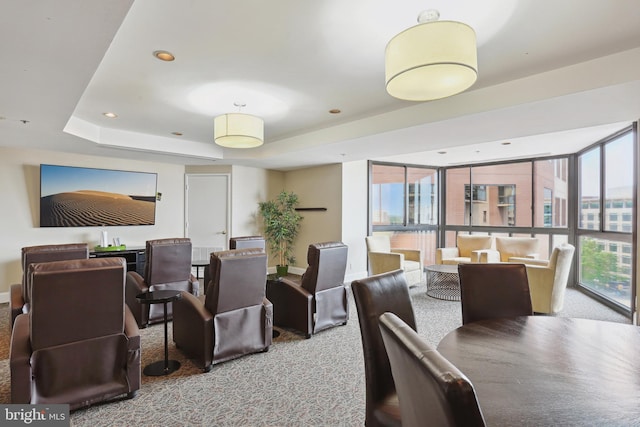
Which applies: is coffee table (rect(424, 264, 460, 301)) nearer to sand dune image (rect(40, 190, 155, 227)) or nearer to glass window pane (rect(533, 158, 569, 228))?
glass window pane (rect(533, 158, 569, 228))

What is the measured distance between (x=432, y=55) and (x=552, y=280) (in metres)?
3.62

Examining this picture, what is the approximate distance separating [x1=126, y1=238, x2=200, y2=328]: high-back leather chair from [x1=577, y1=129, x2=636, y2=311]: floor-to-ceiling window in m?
5.45

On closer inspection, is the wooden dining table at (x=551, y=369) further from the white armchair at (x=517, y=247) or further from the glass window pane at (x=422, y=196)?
the glass window pane at (x=422, y=196)

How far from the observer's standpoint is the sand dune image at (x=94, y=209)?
539 centimetres

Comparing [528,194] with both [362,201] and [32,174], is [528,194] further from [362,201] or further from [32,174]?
[32,174]

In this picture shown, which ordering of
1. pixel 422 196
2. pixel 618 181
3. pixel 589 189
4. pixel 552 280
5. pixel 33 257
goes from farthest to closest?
pixel 422 196 → pixel 589 189 → pixel 618 181 → pixel 552 280 → pixel 33 257

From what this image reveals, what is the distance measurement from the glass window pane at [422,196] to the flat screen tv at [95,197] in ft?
17.3

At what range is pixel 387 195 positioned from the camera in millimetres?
7219

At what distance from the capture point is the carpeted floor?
2.26 meters

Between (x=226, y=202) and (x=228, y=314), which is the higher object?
(x=226, y=202)

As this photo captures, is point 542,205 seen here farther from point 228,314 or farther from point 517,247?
point 228,314

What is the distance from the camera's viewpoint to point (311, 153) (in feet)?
18.5

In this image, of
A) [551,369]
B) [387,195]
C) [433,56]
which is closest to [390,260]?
[387,195]

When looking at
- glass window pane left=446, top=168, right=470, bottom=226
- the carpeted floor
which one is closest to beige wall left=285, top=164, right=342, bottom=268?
glass window pane left=446, top=168, right=470, bottom=226
